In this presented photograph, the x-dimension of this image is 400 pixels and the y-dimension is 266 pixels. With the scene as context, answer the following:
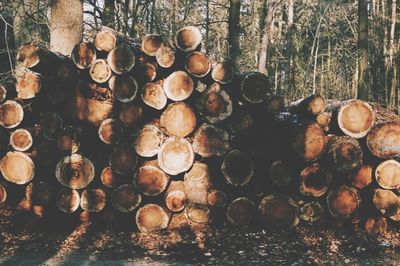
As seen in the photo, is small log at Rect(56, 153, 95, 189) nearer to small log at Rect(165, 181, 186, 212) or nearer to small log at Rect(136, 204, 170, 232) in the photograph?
small log at Rect(136, 204, 170, 232)

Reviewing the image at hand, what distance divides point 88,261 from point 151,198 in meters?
1.33

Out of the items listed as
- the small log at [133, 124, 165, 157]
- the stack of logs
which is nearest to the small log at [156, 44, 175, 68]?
the stack of logs

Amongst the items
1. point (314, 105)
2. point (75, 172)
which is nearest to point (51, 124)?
point (75, 172)

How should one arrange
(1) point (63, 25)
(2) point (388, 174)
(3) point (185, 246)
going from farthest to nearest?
(1) point (63, 25) < (2) point (388, 174) < (3) point (185, 246)

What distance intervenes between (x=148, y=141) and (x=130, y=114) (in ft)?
1.39

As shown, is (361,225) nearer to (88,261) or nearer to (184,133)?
(184,133)

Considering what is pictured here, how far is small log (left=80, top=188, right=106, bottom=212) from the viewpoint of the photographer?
19.4ft

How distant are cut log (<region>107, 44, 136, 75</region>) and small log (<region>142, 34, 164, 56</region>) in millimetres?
217

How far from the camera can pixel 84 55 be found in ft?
18.7

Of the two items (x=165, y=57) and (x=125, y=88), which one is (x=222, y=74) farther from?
(x=125, y=88)

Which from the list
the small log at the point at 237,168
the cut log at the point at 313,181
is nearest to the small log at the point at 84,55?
the small log at the point at 237,168

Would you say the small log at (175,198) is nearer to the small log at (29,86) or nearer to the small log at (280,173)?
the small log at (280,173)

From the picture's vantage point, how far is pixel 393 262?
490cm

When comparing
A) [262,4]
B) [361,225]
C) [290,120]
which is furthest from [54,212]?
[262,4]
